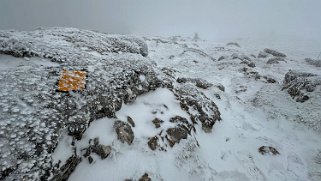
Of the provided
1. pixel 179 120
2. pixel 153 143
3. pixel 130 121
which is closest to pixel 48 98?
pixel 130 121

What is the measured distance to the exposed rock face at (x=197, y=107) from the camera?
9.41 meters

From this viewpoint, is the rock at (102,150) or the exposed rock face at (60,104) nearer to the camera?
the exposed rock face at (60,104)

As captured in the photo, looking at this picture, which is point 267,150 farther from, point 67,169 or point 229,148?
point 67,169

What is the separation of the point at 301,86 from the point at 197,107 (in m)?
10.7

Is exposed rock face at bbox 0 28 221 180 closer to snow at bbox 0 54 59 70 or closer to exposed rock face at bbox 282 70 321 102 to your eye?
snow at bbox 0 54 59 70

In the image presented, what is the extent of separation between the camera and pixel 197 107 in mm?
9938

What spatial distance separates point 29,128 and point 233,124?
1014 cm

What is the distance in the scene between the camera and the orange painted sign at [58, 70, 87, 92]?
22.4 feet

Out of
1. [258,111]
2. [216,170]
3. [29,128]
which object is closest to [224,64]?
[258,111]

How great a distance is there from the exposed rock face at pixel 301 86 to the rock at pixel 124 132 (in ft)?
45.1

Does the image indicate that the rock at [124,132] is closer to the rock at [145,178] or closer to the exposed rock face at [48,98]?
the exposed rock face at [48,98]

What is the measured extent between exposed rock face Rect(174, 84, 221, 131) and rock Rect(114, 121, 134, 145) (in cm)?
352

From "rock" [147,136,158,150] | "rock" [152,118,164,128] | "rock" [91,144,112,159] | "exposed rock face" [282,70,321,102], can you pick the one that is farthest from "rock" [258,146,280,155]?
"rock" [91,144,112,159]

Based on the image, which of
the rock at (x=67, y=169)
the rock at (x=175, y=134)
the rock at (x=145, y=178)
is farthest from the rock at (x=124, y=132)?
the rock at (x=175, y=134)
